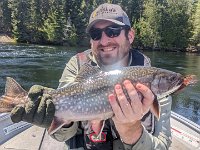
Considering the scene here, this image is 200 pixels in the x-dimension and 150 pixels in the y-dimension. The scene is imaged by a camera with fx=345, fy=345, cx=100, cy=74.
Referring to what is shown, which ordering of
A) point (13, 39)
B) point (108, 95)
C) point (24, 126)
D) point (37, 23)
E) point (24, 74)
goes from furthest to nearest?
point (37, 23), point (13, 39), point (24, 74), point (24, 126), point (108, 95)

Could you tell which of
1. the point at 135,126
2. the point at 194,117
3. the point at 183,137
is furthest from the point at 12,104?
the point at 194,117

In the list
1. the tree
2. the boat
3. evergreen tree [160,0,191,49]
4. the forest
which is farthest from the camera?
evergreen tree [160,0,191,49]

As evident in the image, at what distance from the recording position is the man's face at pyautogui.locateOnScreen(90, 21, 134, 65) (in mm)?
3988

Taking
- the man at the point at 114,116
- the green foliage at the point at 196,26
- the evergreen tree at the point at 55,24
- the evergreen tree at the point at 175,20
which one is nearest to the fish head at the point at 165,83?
the man at the point at 114,116

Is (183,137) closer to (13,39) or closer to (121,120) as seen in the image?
(121,120)

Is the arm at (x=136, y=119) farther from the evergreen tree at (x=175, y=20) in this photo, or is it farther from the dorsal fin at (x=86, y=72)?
the evergreen tree at (x=175, y=20)

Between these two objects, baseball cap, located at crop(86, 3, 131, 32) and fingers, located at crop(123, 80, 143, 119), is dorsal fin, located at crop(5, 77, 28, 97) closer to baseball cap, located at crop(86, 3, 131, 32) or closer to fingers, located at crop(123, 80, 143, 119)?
fingers, located at crop(123, 80, 143, 119)

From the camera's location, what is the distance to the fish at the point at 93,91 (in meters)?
3.16

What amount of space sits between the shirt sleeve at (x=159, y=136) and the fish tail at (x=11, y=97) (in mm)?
1166

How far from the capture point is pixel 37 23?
64875 mm

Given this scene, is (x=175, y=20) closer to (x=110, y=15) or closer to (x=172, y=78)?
(x=110, y=15)

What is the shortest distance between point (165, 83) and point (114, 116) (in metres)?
0.59

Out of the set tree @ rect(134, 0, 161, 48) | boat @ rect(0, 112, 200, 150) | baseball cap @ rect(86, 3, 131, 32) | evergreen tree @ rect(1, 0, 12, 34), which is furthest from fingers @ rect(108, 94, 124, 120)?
evergreen tree @ rect(1, 0, 12, 34)

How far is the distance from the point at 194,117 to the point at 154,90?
13275 mm
